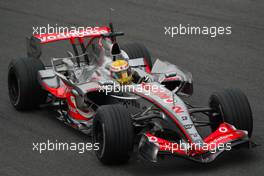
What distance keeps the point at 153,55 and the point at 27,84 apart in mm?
4517

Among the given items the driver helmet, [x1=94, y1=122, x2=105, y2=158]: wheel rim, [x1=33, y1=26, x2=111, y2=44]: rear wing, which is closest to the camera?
[x1=94, y1=122, x2=105, y2=158]: wheel rim

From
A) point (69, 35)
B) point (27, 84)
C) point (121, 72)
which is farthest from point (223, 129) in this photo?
point (69, 35)

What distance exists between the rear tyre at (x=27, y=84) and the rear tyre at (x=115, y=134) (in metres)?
2.67

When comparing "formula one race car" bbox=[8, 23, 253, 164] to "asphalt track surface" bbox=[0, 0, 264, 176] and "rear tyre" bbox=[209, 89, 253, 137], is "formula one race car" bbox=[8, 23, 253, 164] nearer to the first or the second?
"rear tyre" bbox=[209, 89, 253, 137]

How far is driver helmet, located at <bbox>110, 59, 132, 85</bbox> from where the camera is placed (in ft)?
42.1

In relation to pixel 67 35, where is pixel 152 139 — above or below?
below

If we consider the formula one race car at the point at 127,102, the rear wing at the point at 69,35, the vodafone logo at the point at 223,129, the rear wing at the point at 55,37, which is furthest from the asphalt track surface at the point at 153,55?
the rear wing at the point at 69,35

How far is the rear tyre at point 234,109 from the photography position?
11.7 meters

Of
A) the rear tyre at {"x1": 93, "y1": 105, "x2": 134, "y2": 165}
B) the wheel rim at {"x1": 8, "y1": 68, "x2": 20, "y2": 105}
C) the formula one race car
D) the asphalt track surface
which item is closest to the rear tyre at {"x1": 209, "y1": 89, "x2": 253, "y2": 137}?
the formula one race car

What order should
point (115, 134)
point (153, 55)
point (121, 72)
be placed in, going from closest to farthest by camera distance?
point (115, 134) < point (121, 72) < point (153, 55)

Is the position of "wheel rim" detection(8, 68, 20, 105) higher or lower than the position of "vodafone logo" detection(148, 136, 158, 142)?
lower

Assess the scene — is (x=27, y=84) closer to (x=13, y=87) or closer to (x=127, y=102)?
(x=13, y=87)

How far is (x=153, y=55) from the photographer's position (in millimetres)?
17734

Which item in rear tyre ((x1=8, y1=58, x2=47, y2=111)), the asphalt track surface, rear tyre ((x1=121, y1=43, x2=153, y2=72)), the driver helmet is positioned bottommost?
the asphalt track surface
